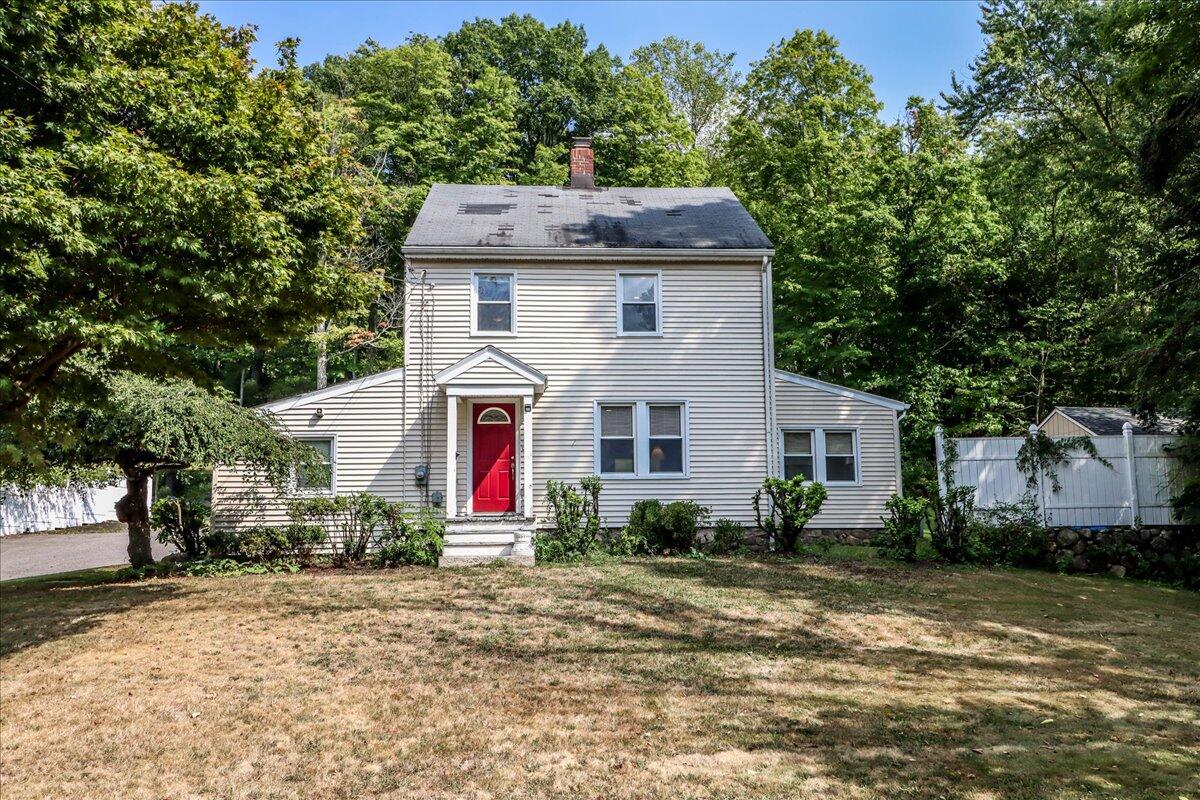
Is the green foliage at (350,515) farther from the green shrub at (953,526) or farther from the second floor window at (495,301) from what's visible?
the green shrub at (953,526)

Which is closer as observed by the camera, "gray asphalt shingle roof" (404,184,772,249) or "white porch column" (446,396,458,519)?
"white porch column" (446,396,458,519)

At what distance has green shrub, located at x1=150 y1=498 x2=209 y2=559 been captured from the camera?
543 inches

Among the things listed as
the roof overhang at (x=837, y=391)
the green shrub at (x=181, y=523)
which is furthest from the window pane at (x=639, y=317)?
the green shrub at (x=181, y=523)

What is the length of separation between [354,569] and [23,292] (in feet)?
Result: 23.0

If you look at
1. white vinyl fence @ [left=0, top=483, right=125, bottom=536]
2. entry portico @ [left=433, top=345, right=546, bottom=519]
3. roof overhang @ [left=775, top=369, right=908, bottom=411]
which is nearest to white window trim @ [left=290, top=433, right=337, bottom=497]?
entry portico @ [left=433, top=345, right=546, bottom=519]

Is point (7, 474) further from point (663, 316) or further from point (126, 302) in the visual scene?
point (663, 316)

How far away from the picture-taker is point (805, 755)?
5227mm

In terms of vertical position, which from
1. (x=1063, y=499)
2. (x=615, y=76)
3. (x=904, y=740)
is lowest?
(x=904, y=740)

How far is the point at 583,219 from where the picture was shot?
17.1 metres

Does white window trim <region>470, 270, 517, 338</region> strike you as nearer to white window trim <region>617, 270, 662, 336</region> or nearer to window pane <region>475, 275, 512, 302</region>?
window pane <region>475, 275, 512, 302</region>

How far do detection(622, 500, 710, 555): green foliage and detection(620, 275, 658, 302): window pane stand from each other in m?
4.35

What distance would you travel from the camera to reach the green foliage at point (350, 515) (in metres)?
13.4

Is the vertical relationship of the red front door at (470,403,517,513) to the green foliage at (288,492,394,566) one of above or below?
above

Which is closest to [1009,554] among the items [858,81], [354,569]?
[354,569]
